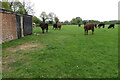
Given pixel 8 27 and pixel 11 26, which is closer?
pixel 8 27

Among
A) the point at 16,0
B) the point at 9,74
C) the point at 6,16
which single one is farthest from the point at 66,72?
the point at 16,0

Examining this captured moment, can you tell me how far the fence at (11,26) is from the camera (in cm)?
849

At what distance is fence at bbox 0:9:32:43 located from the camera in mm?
8486

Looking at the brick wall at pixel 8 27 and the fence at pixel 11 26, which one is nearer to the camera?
the fence at pixel 11 26

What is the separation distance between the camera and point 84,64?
430 cm

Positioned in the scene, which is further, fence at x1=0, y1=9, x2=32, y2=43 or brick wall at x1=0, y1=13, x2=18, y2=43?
brick wall at x1=0, y1=13, x2=18, y2=43

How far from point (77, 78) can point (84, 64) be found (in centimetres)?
114

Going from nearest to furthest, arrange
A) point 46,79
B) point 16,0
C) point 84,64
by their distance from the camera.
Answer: point 46,79
point 84,64
point 16,0

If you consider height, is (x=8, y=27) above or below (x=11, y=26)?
below

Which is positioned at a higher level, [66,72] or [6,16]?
[6,16]

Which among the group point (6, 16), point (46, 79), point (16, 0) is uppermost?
point (16, 0)

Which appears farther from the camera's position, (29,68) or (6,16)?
(6,16)

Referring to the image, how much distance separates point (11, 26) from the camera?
31.9ft

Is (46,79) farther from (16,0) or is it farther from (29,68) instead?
(16,0)
